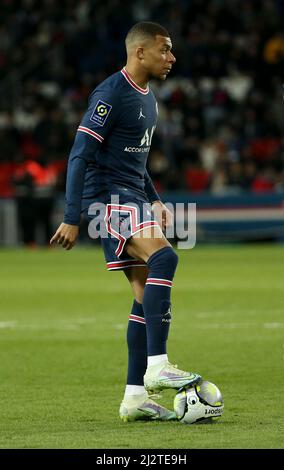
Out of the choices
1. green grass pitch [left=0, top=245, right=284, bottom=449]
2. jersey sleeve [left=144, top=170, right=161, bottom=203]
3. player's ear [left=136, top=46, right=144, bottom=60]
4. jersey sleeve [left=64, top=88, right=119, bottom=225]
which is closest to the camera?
green grass pitch [left=0, top=245, right=284, bottom=449]

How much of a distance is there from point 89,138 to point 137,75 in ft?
1.60

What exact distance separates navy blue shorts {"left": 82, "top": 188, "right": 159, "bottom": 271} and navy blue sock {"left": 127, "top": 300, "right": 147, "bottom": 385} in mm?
291

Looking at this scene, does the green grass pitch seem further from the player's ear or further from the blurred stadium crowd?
the blurred stadium crowd

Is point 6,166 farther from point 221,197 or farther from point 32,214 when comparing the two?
point 221,197

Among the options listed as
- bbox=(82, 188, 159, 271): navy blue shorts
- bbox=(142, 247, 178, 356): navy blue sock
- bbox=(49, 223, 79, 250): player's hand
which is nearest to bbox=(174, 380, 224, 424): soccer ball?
bbox=(142, 247, 178, 356): navy blue sock

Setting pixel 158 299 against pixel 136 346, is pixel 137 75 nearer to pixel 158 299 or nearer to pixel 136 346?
pixel 158 299

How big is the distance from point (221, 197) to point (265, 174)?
1371mm

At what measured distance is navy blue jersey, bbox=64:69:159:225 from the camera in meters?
6.28

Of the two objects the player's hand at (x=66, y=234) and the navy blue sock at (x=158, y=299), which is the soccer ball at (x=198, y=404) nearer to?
the navy blue sock at (x=158, y=299)

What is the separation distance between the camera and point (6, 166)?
83.8ft

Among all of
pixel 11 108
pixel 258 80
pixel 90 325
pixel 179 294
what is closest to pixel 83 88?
pixel 11 108

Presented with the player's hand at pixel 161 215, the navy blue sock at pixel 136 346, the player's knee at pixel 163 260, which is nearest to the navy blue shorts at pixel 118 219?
the player's knee at pixel 163 260

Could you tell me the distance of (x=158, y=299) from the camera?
6168mm

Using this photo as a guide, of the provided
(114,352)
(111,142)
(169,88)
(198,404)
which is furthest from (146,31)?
(169,88)
